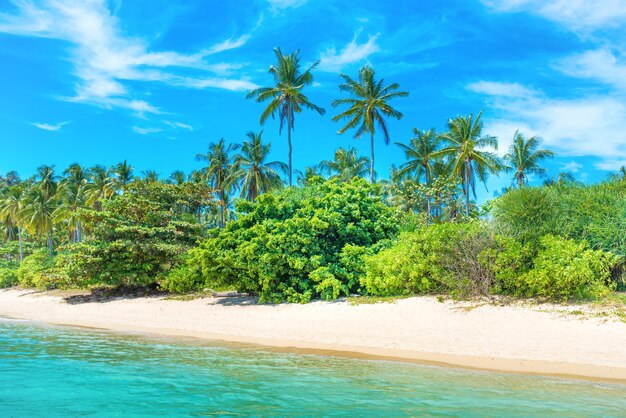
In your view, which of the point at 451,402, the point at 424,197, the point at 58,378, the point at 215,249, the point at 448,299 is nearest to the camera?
the point at 451,402

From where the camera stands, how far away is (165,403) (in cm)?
764

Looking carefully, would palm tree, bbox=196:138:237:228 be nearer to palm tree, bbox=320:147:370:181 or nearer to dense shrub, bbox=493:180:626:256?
palm tree, bbox=320:147:370:181

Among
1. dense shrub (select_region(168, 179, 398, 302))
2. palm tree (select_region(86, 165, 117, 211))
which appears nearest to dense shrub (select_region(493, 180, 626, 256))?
dense shrub (select_region(168, 179, 398, 302))

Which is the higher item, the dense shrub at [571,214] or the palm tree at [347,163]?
the palm tree at [347,163]

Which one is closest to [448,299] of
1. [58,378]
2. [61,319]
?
[58,378]

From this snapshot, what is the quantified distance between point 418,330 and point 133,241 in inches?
567

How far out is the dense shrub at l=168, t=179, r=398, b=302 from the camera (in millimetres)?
16641

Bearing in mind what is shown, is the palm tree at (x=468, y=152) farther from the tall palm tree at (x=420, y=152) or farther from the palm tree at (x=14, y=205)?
the palm tree at (x=14, y=205)

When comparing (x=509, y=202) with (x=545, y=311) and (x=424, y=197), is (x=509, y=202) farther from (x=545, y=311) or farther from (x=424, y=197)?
(x=424, y=197)

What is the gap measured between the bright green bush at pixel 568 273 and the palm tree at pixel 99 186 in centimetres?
3762

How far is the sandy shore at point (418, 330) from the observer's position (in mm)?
9781

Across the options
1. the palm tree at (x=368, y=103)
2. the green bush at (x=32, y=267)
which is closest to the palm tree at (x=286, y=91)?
the palm tree at (x=368, y=103)

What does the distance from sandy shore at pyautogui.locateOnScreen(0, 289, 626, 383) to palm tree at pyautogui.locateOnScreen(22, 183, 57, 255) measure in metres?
25.3

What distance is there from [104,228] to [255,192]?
17113 millimetres
